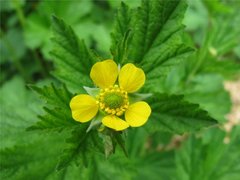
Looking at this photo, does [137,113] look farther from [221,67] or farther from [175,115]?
[221,67]

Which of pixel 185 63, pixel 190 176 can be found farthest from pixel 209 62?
pixel 190 176

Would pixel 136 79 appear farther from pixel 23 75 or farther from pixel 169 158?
pixel 23 75

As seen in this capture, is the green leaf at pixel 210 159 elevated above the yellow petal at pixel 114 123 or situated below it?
below

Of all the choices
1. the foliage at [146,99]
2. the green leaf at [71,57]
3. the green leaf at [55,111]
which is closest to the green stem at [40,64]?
the foliage at [146,99]

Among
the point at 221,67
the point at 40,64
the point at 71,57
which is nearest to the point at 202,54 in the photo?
the point at 221,67

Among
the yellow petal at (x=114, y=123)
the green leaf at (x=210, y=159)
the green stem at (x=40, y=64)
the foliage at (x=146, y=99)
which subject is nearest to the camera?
the yellow petal at (x=114, y=123)

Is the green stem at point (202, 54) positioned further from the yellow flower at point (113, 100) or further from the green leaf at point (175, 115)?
the yellow flower at point (113, 100)
